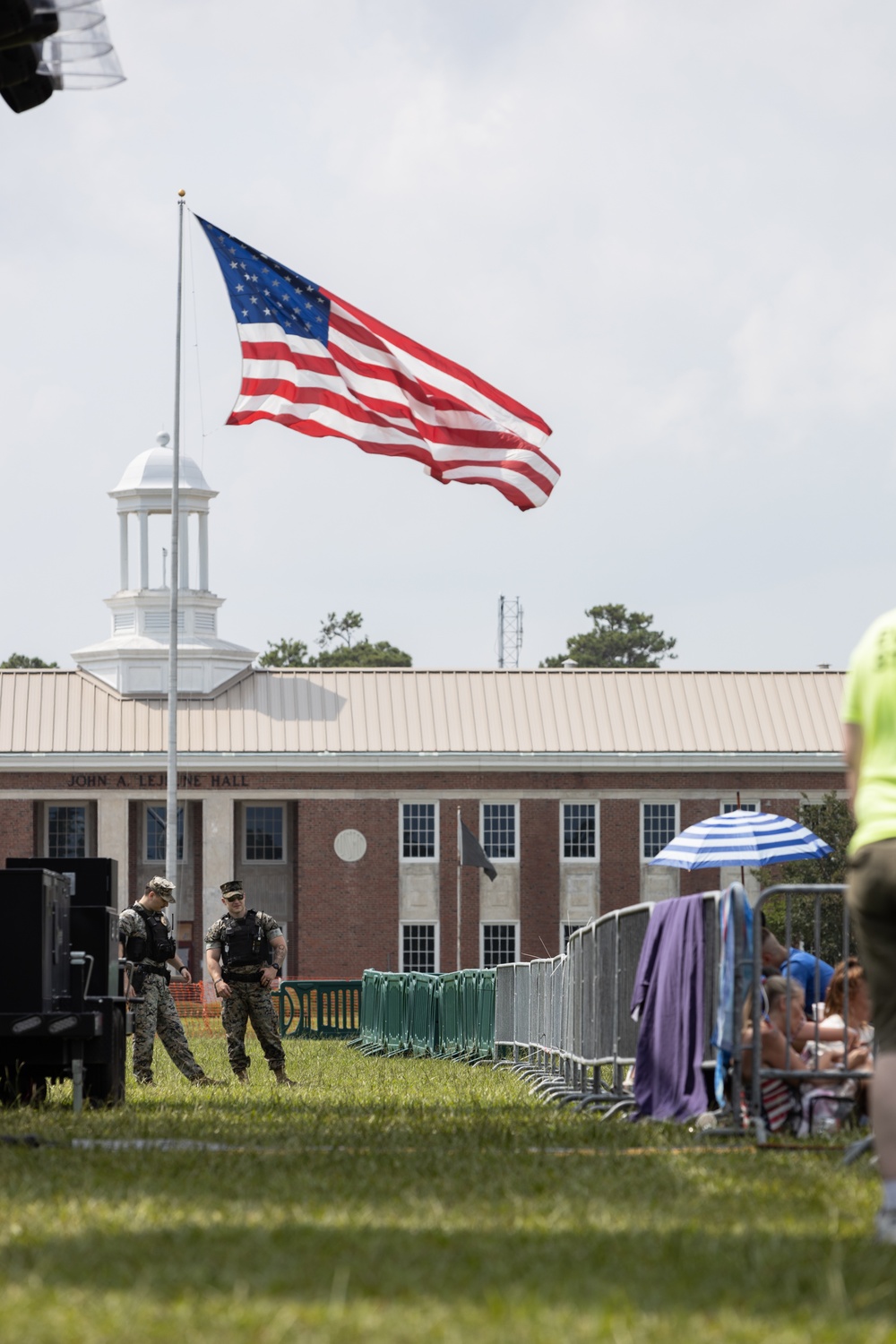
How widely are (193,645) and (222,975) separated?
140 ft

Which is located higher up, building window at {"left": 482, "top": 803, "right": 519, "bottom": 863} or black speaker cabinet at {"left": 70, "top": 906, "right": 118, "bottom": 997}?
building window at {"left": 482, "top": 803, "right": 519, "bottom": 863}

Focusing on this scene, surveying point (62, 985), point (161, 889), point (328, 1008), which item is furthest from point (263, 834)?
point (62, 985)

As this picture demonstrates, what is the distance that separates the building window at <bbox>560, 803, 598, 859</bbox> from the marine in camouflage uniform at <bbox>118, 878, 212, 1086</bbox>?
4079 cm

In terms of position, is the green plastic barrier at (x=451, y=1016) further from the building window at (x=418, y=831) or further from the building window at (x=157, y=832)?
the building window at (x=157, y=832)

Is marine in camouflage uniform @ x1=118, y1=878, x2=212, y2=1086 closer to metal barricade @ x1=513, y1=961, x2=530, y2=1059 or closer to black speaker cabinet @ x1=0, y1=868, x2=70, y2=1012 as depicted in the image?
metal barricade @ x1=513, y1=961, x2=530, y2=1059

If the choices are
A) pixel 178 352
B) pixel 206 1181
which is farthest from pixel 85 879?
pixel 178 352

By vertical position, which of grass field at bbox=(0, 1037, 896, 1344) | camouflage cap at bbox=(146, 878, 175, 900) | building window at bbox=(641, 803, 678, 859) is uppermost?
building window at bbox=(641, 803, 678, 859)

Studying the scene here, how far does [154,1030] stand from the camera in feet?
56.5

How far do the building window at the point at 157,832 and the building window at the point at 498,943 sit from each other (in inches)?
372

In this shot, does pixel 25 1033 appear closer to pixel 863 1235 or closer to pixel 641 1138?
pixel 641 1138

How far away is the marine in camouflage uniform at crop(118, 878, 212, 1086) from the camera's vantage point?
55.7ft

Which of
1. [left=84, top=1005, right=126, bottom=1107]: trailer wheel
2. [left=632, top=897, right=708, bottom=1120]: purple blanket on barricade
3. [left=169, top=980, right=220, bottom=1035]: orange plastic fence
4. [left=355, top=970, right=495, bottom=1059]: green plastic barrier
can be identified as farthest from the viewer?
[left=169, top=980, right=220, bottom=1035]: orange plastic fence

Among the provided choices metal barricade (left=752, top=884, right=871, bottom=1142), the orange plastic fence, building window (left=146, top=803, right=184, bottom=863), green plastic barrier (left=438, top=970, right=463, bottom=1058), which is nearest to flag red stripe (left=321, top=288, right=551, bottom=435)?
metal barricade (left=752, top=884, right=871, bottom=1142)

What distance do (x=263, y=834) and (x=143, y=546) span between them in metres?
9.66
